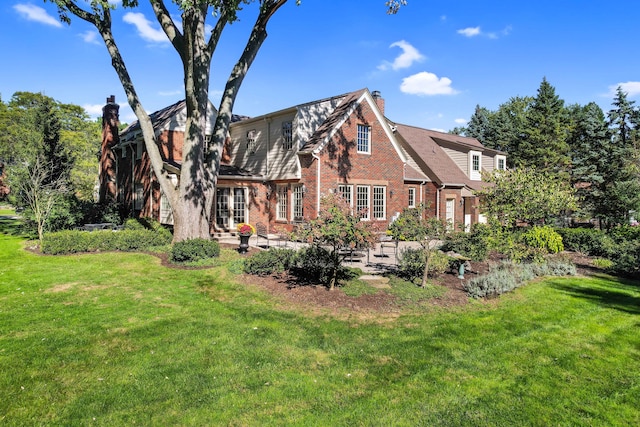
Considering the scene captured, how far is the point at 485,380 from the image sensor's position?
15.8ft

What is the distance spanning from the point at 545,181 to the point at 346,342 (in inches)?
461

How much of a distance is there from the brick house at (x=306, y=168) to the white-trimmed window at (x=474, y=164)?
252 cm

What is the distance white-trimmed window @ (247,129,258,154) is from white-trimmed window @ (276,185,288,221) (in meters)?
3.45

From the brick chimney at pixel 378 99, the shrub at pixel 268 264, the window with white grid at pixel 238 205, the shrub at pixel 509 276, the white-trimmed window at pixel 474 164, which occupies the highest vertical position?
the brick chimney at pixel 378 99

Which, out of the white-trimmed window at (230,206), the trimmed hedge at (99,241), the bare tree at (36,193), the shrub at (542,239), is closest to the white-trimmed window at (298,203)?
the white-trimmed window at (230,206)

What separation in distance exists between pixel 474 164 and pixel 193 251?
2146 cm

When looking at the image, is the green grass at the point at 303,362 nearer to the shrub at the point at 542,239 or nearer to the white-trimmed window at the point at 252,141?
the shrub at the point at 542,239

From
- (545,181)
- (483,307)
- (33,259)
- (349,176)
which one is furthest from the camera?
(349,176)

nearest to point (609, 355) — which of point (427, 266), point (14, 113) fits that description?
point (427, 266)

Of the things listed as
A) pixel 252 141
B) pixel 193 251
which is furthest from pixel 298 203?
pixel 193 251

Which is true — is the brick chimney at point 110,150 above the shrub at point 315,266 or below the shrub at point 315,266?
above

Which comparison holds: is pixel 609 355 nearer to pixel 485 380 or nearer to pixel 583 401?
pixel 583 401

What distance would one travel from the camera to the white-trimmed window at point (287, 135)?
19297mm

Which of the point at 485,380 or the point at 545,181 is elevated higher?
the point at 545,181
